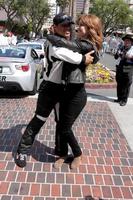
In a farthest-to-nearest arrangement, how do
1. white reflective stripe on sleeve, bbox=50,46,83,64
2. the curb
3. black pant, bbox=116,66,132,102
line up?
the curb, black pant, bbox=116,66,132,102, white reflective stripe on sleeve, bbox=50,46,83,64

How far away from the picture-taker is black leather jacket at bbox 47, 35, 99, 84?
4.19 metres

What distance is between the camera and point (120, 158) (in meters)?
5.33

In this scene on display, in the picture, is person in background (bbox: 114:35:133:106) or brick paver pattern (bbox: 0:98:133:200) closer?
brick paver pattern (bbox: 0:98:133:200)

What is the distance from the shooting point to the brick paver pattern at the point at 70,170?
4.23 meters

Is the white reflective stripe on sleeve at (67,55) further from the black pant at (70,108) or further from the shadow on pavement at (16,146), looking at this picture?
the shadow on pavement at (16,146)

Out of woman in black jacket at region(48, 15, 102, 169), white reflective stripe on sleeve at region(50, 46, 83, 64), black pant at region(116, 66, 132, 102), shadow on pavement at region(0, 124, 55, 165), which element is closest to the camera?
white reflective stripe on sleeve at region(50, 46, 83, 64)

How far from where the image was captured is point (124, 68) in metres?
8.91

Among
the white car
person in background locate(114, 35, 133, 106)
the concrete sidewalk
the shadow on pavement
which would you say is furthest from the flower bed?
the shadow on pavement

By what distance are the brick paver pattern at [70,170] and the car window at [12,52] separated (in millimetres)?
2749

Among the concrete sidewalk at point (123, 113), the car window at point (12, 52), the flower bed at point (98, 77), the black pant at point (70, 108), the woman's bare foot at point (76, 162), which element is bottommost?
the flower bed at point (98, 77)

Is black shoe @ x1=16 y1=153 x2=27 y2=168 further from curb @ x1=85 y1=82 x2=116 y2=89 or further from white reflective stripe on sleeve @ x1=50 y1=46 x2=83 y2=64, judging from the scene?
curb @ x1=85 y1=82 x2=116 y2=89

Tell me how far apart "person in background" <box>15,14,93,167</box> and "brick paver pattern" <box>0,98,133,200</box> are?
318 mm

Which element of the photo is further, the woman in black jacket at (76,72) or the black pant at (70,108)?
the black pant at (70,108)

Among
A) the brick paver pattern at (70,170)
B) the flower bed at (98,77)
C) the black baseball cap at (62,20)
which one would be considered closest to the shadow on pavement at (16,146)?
the brick paver pattern at (70,170)
